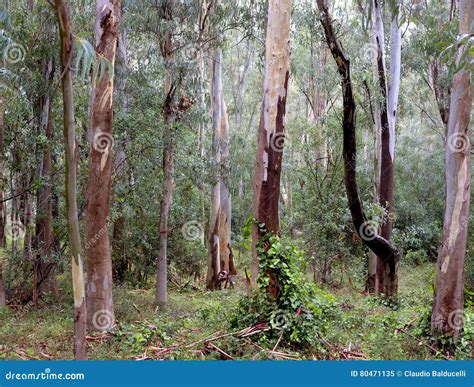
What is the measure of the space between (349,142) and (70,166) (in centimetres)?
507

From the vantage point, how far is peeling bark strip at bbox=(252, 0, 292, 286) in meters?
6.07

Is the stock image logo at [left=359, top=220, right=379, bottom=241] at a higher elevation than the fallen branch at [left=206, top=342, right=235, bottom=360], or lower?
higher

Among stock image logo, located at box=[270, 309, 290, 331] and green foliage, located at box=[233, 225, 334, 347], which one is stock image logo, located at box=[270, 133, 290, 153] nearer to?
green foliage, located at box=[233, 225, 334, 347]

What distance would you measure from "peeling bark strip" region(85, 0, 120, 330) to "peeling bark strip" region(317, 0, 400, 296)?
2810 millimetres

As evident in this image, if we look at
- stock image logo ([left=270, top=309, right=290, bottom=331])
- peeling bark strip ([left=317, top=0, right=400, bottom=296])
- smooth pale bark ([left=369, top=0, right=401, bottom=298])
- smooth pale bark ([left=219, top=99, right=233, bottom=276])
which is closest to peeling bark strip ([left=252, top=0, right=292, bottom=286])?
stock image logo ([left=270, top=309, right=290, bottom=331])

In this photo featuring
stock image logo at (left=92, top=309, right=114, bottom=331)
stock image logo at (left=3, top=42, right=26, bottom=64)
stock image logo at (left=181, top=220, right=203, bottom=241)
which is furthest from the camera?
stock image logo at (left=181, top=220, right=203, bottom=241)

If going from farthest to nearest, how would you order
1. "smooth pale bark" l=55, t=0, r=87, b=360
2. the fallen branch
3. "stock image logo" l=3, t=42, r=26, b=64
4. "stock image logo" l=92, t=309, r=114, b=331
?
1. "stock image logo" l=3, t=42, r=26, b=64
2. "stock image logo" l=92, t=309, r=114, b=331
3. the fallen branch
4. "smooth pale bark" l=55, t=0, r=87, b=360

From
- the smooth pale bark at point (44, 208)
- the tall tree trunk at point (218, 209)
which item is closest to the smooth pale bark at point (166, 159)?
the smooth pale bark at point (44, 208)

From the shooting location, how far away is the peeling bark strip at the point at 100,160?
21.5 feet

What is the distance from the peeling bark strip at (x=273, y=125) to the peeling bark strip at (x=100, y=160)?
2028 millimetres

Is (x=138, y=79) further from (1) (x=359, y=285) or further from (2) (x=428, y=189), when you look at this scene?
(2) (x=428, y=189)

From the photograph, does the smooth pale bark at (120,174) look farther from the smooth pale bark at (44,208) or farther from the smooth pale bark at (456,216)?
the smooth pale bark at (456,216)

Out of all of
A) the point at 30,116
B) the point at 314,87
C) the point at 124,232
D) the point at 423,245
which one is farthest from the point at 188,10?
the point at 423,245

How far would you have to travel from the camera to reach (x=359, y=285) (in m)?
13.0
